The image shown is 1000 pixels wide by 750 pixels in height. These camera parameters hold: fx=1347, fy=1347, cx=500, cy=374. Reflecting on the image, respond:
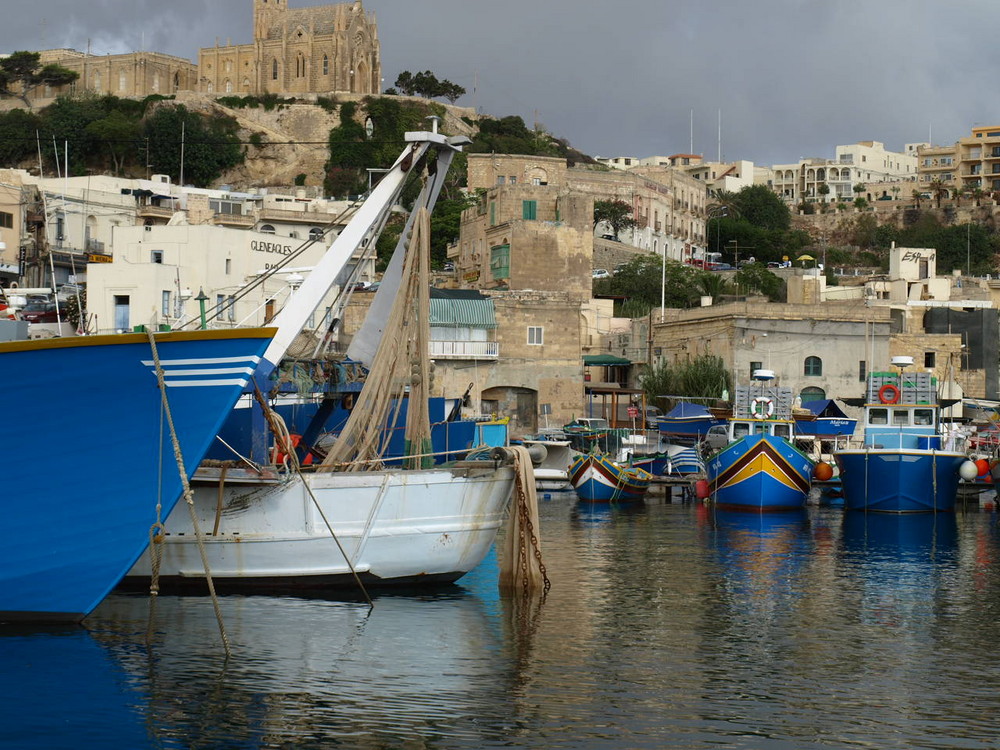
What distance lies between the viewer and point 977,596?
74.1ft

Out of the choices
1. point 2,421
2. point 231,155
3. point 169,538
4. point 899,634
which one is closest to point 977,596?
point 899,634

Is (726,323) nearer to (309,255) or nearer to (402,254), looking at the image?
(309,255)

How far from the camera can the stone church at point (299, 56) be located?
417 feet

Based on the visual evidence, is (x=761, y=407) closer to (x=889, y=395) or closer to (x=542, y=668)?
(x=889, y=395)

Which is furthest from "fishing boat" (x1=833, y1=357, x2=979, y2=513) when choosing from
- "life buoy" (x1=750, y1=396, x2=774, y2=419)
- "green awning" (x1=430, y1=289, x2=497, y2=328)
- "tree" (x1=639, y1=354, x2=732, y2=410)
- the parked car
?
the parked car

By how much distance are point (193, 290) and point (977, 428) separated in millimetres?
31236

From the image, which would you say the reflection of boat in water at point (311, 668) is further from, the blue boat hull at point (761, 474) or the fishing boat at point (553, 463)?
the fishing boat at point (553, 463)

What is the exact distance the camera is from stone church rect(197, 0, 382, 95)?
127250mm

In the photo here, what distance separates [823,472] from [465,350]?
51.9 feet

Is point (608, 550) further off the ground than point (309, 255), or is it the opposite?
point (309, 255)

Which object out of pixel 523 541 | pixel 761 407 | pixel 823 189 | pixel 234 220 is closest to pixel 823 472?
pixel 761 407

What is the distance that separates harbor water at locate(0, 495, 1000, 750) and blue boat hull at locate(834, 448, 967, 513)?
14886 mm

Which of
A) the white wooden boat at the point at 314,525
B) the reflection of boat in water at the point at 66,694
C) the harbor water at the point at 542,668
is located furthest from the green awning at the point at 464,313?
the reflection of boat in water at the point at 66,694

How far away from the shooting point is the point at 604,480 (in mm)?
42062
